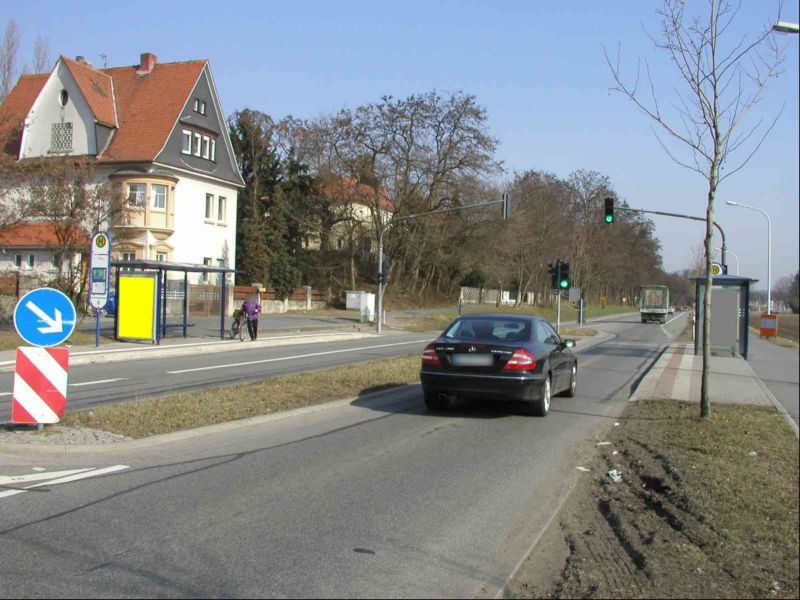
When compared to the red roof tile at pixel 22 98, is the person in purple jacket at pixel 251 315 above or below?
below

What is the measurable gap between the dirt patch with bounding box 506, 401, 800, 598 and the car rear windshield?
8.27 ft

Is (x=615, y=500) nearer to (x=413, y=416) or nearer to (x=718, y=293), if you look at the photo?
(x=413, y=416)

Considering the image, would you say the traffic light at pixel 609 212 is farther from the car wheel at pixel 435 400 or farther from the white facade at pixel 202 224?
the white facade at pixel 202 224

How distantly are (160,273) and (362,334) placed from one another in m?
12.5

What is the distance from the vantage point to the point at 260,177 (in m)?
55.3

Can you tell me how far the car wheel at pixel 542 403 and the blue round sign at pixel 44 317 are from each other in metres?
6.33

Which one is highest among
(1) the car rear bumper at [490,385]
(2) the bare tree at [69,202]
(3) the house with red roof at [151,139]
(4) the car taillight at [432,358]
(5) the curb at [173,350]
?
(3) the house with red roof at [151,139]

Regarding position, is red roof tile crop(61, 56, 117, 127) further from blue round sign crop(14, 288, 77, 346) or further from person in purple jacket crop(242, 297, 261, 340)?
blue round sign crop(14, 288, 77, 346)

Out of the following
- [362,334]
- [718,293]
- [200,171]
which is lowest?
[362,334]

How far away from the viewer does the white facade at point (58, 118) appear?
1683 inches

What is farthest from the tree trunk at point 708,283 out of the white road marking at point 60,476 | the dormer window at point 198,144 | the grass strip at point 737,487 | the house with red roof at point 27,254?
the dormer window at point 198,144

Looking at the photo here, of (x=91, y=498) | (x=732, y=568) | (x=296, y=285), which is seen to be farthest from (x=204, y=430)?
(x=296, y=285)

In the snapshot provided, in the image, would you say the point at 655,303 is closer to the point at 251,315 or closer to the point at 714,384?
the point at 251,315

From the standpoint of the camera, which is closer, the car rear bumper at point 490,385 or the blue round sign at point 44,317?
Answer: the blue round sign at point 44,317
